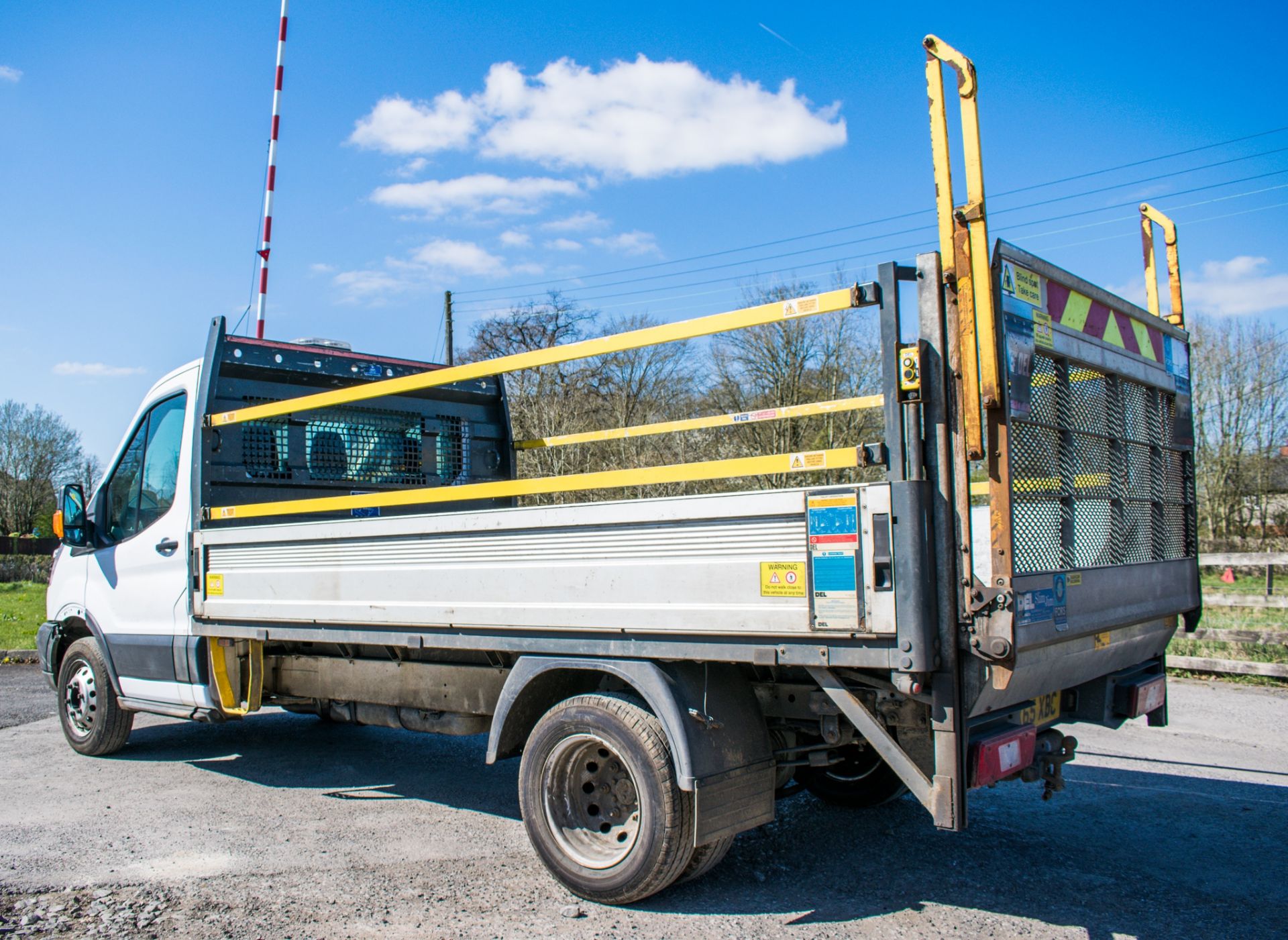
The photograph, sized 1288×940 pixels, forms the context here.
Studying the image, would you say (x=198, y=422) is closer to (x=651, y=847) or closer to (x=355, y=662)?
(x=355, y=662)

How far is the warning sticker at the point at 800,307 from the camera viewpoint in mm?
3529

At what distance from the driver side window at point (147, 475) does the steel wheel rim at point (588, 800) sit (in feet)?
10.8

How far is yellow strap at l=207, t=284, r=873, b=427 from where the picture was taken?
3535 mm

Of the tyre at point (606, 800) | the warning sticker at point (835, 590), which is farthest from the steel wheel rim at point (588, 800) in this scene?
the warning sticker at point (835, 590)

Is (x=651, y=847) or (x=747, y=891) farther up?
(x=651, y=847)

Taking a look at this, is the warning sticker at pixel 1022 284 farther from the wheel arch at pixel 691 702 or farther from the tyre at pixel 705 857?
the tyre at pixel 705 857

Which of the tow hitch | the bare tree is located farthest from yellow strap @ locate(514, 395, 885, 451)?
the bare tree

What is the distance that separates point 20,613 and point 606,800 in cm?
1869

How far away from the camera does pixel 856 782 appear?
5.28 metres

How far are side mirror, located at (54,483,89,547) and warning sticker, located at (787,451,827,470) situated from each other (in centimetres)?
530

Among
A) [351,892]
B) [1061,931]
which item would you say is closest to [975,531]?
[1061,931]

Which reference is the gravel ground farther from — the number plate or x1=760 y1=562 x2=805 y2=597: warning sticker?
the number plate

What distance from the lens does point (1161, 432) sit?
4824 millimetres

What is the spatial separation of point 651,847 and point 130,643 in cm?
418
